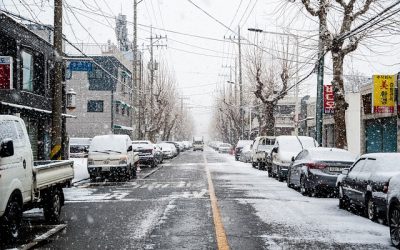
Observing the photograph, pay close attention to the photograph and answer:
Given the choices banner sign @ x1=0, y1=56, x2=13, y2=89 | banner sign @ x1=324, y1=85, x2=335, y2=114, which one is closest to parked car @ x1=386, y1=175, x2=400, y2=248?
banner sign @ x1=0, y1=56, x2=13, y2=89

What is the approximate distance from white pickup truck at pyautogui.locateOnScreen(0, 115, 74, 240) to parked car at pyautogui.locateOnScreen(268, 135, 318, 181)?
13.4 meters

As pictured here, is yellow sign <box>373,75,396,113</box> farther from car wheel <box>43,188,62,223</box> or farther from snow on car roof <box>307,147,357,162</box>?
car wheel <box>43,188,62,223</box>

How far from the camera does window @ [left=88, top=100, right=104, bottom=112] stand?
196 ft

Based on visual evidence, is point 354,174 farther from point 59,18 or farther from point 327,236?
point 59,18

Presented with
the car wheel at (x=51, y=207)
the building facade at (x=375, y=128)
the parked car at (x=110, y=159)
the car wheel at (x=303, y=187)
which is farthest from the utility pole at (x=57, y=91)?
the building facade at (x=375, y=128)

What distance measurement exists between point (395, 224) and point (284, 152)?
15.5 metres

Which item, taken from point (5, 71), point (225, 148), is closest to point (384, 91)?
point (5, 71)

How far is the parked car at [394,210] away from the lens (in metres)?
9.13

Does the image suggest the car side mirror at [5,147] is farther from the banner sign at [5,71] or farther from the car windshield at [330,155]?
the banner sign at [5,71]

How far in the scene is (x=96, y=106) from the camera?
60000 millimetres

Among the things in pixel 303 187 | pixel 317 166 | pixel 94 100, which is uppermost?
pixel 94 100

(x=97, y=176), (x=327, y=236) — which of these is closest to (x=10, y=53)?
(x=97, y=176)

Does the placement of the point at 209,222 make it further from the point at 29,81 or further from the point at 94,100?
the point at 94,100

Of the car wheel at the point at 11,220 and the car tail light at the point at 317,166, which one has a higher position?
the car tail light at the point at 317,166
